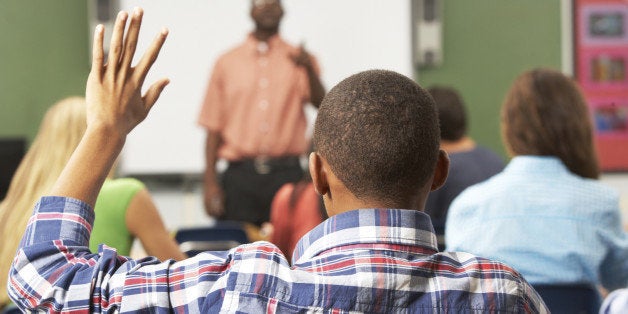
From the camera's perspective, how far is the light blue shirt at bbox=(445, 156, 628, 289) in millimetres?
2240

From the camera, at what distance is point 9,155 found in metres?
5.78

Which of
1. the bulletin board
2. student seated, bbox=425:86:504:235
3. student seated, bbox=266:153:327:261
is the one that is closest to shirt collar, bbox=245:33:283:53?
student seated, bbox=425:86:504:235

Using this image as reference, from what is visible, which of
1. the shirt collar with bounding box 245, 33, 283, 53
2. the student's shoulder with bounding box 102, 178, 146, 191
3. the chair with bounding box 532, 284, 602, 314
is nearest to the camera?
the chair with bounding box 532, 284, 602, 314

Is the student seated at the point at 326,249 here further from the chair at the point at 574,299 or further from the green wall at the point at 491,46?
the green wall at the point at 491,46

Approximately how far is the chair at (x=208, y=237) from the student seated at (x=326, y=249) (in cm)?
245

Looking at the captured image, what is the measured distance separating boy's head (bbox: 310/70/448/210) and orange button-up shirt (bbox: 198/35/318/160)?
14.7 feet

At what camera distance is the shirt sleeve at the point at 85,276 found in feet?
3.29

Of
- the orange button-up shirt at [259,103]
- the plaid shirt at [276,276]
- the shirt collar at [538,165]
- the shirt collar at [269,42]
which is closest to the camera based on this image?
the plaid shirt at [276,276]

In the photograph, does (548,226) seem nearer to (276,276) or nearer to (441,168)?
(441,168)

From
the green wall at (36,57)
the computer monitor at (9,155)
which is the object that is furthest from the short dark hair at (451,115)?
the green wall at (36,57)

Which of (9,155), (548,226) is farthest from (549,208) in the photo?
(9,155)

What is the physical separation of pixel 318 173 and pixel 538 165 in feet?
4.61

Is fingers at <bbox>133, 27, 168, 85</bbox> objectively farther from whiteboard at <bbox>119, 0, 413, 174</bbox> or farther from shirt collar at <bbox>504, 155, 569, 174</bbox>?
whiteboard at <bbox>119, 0, 413, 174</bbox>

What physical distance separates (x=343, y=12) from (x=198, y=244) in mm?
3133
